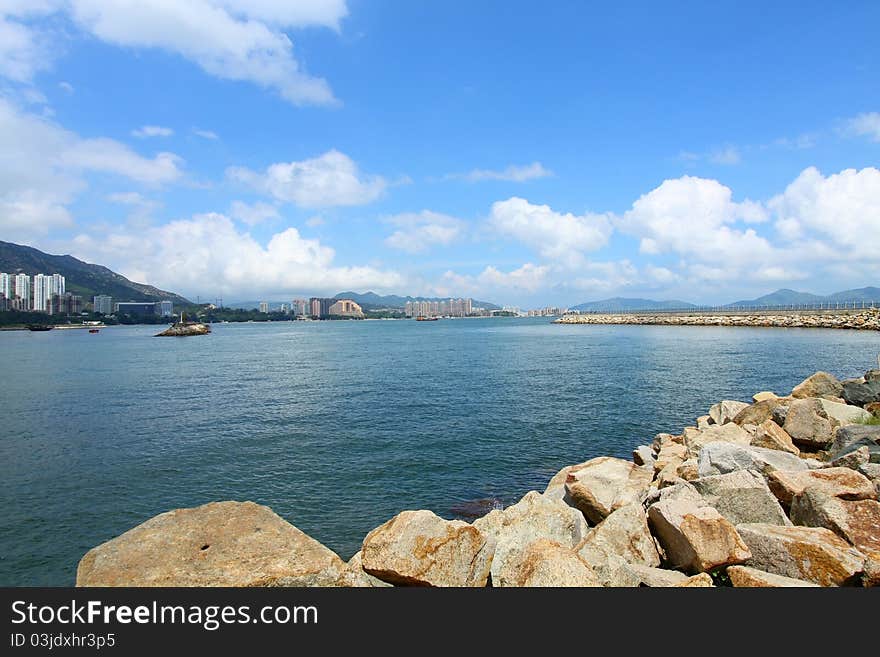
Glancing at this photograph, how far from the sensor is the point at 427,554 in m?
8.33

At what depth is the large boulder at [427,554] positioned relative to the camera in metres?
8.18

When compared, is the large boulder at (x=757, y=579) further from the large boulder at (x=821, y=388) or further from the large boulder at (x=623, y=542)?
the large boulder at (x=821, y=388)

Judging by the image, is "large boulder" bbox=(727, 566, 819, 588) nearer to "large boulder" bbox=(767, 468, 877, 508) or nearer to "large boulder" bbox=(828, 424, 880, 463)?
"large boulder" bbox=(767, 468, 877, 508)

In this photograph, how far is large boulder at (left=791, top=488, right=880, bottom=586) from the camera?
8.38 m

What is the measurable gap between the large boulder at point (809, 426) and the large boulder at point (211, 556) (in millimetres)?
17572

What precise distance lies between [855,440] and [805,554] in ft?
30.5

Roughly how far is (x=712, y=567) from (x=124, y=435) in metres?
30.4

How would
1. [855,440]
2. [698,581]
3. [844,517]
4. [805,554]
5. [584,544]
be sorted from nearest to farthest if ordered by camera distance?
[698,581]
[805,554]
[844,517]
[584,544]
[855,440]

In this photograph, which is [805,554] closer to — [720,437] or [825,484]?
[825,484]

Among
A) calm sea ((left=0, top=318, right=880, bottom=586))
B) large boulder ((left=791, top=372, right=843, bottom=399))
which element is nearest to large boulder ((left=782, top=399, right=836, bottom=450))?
large boulder ((left=791, top=372, right=843, bottom=399))

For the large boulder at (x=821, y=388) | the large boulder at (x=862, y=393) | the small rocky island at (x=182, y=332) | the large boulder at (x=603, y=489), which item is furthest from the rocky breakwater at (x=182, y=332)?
the large boulder at (x=862, y=393)

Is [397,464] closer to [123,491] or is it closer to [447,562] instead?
[123,491]

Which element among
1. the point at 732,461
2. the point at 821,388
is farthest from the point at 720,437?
the point at 821,388

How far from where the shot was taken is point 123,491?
19484 millimetres
